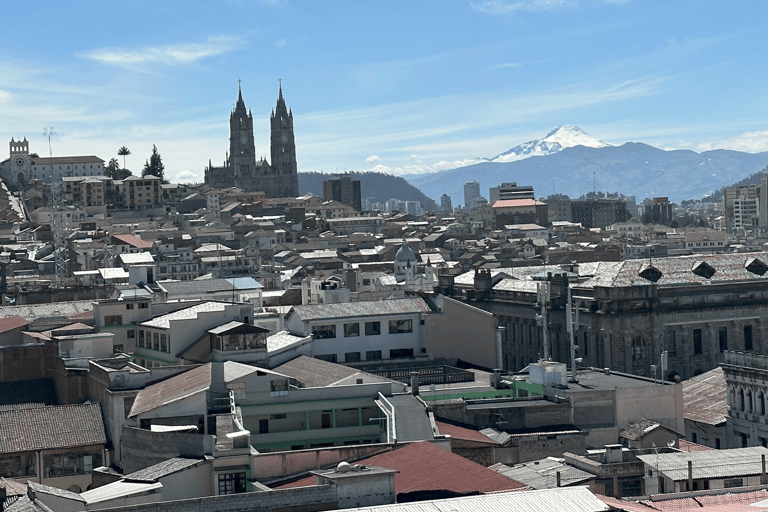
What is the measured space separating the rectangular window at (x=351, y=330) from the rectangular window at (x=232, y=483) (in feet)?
104

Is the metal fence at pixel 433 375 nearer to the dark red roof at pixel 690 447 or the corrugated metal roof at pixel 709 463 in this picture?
the dark red roof at pixel 690 447

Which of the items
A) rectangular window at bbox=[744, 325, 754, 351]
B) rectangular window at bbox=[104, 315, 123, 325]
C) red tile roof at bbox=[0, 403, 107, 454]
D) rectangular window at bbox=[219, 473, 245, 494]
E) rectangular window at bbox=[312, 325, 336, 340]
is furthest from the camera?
rectangular window at bbox=[744, 325, 754, 351]

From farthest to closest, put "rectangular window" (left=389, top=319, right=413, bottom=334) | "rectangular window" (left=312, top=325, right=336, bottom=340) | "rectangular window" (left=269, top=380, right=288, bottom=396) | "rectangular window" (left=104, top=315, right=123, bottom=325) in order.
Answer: "rectangular window" (left=389, top=319, right=413, bottom=334) → "rectangular window" (left=312, top=325, right=336, bottom=340) → "rectangular window" (left=104, top=315, right=123, bottom=325) → "rectangular window" (left=269, top=380, right=288, bottom=396)

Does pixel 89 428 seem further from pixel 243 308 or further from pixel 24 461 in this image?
pixel 243 308

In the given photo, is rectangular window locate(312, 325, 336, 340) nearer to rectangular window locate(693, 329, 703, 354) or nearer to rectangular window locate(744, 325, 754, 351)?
rectangular window locate(693, 329, 703, 354)

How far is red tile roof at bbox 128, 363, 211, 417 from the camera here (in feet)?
159

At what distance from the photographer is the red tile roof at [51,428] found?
52.3 meters

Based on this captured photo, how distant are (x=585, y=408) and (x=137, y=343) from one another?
24.9 metres

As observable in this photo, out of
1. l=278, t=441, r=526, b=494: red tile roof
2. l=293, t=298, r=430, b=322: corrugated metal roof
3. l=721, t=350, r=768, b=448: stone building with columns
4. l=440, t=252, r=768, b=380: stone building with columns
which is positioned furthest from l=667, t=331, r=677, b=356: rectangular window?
l=278, t=441, r=526, b=494: red tile roof

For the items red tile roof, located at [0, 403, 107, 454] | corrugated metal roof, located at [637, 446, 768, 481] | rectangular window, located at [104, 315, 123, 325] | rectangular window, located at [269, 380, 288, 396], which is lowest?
corrugated metal roof, located at [637, 446, 768, 481]

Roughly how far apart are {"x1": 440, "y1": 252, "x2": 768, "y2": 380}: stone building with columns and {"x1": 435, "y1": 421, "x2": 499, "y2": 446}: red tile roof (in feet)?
109

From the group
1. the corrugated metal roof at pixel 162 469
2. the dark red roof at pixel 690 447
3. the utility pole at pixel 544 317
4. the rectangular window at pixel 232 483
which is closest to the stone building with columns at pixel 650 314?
the utility pole at pixel 544 317

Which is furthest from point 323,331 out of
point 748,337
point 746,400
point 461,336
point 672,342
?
point 748,337

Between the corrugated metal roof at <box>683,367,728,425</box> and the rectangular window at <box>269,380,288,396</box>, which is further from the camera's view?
the corrugated metal roof at <box>683,367,728,425</box>
